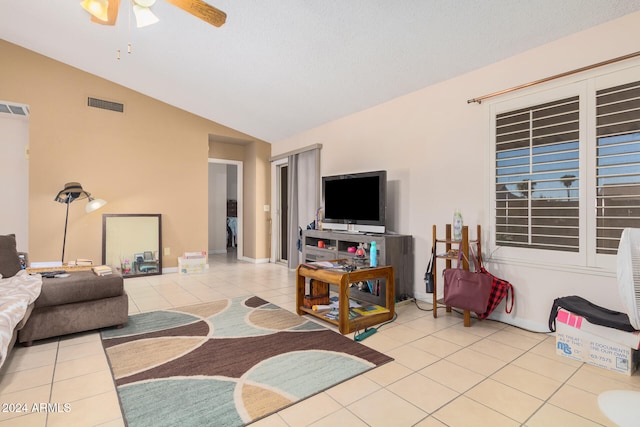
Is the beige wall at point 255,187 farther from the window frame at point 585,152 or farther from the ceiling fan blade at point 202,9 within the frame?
the window frame at point 585,152

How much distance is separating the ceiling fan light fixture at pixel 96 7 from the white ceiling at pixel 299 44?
0.87m

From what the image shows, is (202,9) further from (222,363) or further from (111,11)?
(222,363)

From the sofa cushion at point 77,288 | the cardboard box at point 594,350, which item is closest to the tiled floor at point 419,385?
the cardboard box at point 594,350

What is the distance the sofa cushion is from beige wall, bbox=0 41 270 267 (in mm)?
2249

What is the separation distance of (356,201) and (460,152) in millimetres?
1300

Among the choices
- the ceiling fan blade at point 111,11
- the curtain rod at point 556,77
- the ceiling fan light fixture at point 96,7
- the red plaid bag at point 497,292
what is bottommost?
the red plaid bag at point 497,292

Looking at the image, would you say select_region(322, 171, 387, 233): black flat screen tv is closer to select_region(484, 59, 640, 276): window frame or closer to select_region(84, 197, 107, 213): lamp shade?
select_region(484, 59, 640, 276): window frame

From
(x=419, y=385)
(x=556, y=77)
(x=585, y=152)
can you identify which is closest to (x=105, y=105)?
(x=419, y=385)

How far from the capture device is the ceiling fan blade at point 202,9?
1983 millimetres

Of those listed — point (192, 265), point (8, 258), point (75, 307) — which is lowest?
point (192, 265)

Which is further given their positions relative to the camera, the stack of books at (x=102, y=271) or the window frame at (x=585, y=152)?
the stack of books at (x=102, y=271)

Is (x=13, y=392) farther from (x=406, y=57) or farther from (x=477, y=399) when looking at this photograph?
(x=406, y=57)

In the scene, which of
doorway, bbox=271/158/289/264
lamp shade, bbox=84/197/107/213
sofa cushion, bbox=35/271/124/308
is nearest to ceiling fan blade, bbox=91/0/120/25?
sofa cushion, bbox=35/271/124/308

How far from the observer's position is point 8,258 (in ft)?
8.95
